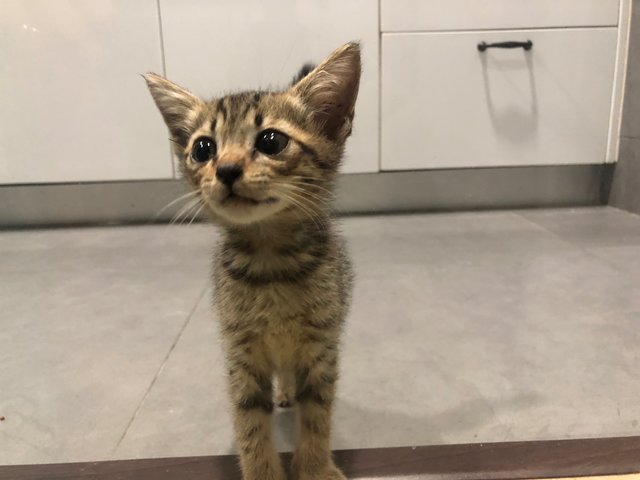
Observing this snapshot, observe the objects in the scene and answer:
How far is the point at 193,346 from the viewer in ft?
4.33

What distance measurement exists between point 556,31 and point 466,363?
164 cm

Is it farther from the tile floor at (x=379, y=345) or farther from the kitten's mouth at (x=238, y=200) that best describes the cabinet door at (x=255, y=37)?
the kitten's mouth at (x=238, y=200)

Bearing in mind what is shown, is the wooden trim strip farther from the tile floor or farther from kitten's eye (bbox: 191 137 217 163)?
kitten's eye (bbox: 191 137 217 163)

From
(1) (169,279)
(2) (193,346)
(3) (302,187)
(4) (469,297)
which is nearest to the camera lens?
(3) (302,187)

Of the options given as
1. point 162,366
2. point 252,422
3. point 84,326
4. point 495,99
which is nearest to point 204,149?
point 252,422

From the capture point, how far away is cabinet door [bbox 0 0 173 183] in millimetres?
2152

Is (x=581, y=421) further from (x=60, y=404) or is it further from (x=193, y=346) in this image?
(x=60, y=404)

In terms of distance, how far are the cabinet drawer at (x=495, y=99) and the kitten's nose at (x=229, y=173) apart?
1.63m

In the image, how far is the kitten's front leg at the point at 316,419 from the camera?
88 cm

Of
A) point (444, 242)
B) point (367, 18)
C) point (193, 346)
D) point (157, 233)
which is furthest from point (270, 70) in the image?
point (193, 346)

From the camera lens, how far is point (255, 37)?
7.17ft

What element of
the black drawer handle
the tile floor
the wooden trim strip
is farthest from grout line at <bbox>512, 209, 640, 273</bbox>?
the wooden trim strip

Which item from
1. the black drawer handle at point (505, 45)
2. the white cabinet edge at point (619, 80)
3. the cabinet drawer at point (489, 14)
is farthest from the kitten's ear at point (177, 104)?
the white cabinet edge at point (619, 80)

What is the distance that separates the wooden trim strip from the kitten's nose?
0.47 meters
